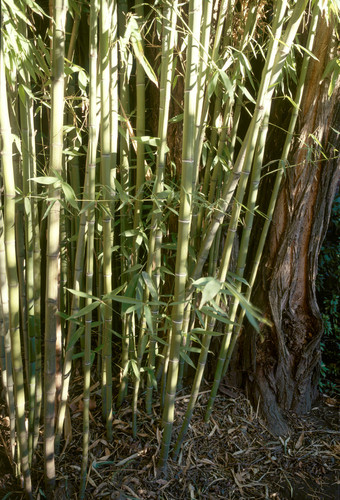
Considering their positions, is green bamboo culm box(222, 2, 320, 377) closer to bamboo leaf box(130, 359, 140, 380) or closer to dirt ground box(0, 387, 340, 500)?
dirt ground box(0, 387, 340, 500)

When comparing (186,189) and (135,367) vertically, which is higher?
(186,189)

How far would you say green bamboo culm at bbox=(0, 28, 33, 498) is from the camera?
105 cm

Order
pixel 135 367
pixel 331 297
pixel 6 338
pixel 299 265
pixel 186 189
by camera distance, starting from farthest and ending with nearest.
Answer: pixel 331 297, pixel 299 265, pixel 135 367, pixel 6 338, pixel 186 189

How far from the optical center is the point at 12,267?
1199 millimetres

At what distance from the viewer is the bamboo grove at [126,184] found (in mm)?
1146

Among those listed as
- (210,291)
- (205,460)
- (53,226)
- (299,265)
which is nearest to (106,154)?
(53,226)

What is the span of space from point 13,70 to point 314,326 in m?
1.58

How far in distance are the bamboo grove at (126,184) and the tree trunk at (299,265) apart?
79 millimetres

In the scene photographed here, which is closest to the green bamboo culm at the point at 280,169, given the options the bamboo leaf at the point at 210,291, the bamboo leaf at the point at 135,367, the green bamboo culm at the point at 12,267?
the bamboo leaf at the point at 135,367

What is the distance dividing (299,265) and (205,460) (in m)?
0.88

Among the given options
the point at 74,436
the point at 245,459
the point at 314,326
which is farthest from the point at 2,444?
the point at 314,326

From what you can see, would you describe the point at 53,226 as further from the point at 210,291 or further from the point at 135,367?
the point at 135,367

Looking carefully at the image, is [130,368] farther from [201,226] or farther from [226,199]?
[226,199]

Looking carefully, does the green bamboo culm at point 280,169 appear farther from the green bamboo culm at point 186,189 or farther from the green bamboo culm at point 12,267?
the green bamboo culm at point 12,267
